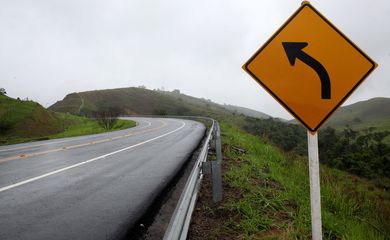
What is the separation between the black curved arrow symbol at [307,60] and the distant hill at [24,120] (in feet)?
96.5

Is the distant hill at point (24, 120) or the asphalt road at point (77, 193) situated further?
the distant hill at point (24, 120)

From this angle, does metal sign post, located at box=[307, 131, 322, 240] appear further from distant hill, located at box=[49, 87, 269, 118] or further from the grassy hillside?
distant hill, located at box=[49, 87, 269, 118]

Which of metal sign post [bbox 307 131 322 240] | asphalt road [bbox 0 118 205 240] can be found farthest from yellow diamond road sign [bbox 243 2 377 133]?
asphalt road [bbox 0 118 205 240]

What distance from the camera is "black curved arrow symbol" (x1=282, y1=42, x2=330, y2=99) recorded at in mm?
3238

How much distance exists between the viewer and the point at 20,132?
1138 inches

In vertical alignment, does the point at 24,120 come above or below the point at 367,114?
above

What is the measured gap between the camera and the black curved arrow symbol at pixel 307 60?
3238mm

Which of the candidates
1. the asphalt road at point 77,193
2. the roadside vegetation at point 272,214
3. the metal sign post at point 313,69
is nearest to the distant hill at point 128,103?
the asphalt road at point 77,193

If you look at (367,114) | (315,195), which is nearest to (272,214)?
(315,195)

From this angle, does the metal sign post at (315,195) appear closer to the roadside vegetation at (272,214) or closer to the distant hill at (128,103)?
the roadside vegetation at (272,214)

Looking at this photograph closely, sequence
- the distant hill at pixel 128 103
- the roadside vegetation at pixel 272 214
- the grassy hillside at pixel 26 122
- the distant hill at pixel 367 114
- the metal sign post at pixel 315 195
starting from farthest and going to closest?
the distant hill at pixel 367 114
the distant hill at pixel 128 103
the grassy hillside at pixel 26 122
the roadside vegetation at pixel 272 214
the metal sign post at pixel 315 195

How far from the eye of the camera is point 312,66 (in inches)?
128

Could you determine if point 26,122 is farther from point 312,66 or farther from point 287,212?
point 312,66

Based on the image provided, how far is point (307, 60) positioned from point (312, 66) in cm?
7
